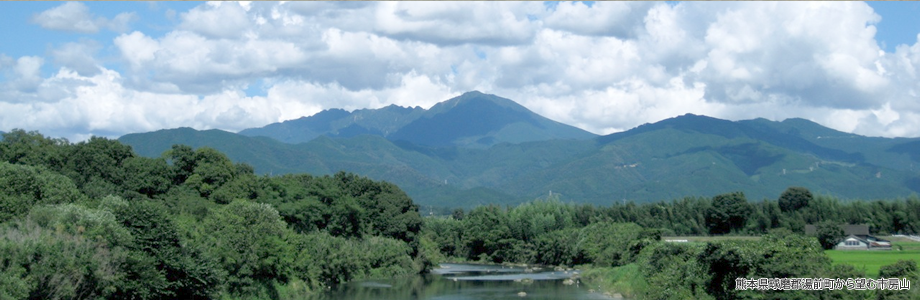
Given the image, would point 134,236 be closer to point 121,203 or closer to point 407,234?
point 121,203

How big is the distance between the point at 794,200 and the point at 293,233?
68402mm

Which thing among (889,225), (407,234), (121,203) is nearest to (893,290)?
(121,203)

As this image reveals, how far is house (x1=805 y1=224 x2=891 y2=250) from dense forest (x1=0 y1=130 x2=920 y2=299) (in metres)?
2.06

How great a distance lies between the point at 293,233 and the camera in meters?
58.5

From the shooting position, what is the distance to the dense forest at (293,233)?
32.9 metres

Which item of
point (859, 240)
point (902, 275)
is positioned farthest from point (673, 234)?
point (902, 275)

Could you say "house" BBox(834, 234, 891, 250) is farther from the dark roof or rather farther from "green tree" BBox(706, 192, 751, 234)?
"green tree" BBox(706, 192, 751, 234)

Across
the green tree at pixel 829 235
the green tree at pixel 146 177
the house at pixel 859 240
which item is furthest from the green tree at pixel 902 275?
the green tree at pixel 829 235

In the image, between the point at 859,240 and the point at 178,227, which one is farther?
the point at 859,240

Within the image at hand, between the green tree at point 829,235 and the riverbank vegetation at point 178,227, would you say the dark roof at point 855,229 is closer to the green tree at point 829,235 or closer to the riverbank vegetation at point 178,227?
the green tree at point 829,235

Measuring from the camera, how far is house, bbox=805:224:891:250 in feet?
253

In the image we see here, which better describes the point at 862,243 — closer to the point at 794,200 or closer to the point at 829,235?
the point at 829,235

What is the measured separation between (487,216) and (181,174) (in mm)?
46022

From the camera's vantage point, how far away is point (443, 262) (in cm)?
10869
